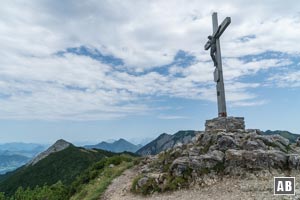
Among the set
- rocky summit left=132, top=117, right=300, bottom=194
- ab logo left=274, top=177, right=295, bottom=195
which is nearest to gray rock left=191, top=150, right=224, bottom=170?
rocky summit left=132, top=117, right=300, bottom=194

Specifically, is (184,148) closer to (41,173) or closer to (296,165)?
(296,165)

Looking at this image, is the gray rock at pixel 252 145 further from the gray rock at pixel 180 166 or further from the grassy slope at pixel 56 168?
the grassy slope at pixel 56 168

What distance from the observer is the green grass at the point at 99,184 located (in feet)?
76.9

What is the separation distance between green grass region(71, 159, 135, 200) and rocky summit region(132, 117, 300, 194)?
3.19 metres

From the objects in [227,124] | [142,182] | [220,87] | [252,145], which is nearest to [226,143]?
[252,145]

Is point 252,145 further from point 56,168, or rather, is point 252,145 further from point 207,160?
point 56,168

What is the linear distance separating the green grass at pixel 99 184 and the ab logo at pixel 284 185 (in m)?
11.9

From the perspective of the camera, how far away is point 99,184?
25906mm

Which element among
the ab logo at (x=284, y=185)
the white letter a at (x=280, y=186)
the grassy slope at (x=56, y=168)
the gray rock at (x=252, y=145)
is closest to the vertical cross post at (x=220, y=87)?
the gray rock at (x=252, y=145)

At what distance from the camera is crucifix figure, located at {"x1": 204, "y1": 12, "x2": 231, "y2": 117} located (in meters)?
27.6

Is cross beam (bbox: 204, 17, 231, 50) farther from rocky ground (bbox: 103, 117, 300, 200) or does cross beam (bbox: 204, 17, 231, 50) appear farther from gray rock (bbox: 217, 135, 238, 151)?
gray rock (bbox: 217, 135, 238, 151)

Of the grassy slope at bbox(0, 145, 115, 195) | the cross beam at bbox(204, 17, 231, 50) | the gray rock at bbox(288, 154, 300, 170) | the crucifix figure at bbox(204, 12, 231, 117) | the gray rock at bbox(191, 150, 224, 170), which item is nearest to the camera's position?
the gray rock at bbox(288, 154, 300, 170)

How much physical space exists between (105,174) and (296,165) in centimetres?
1698

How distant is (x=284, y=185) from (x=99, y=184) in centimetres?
1466
